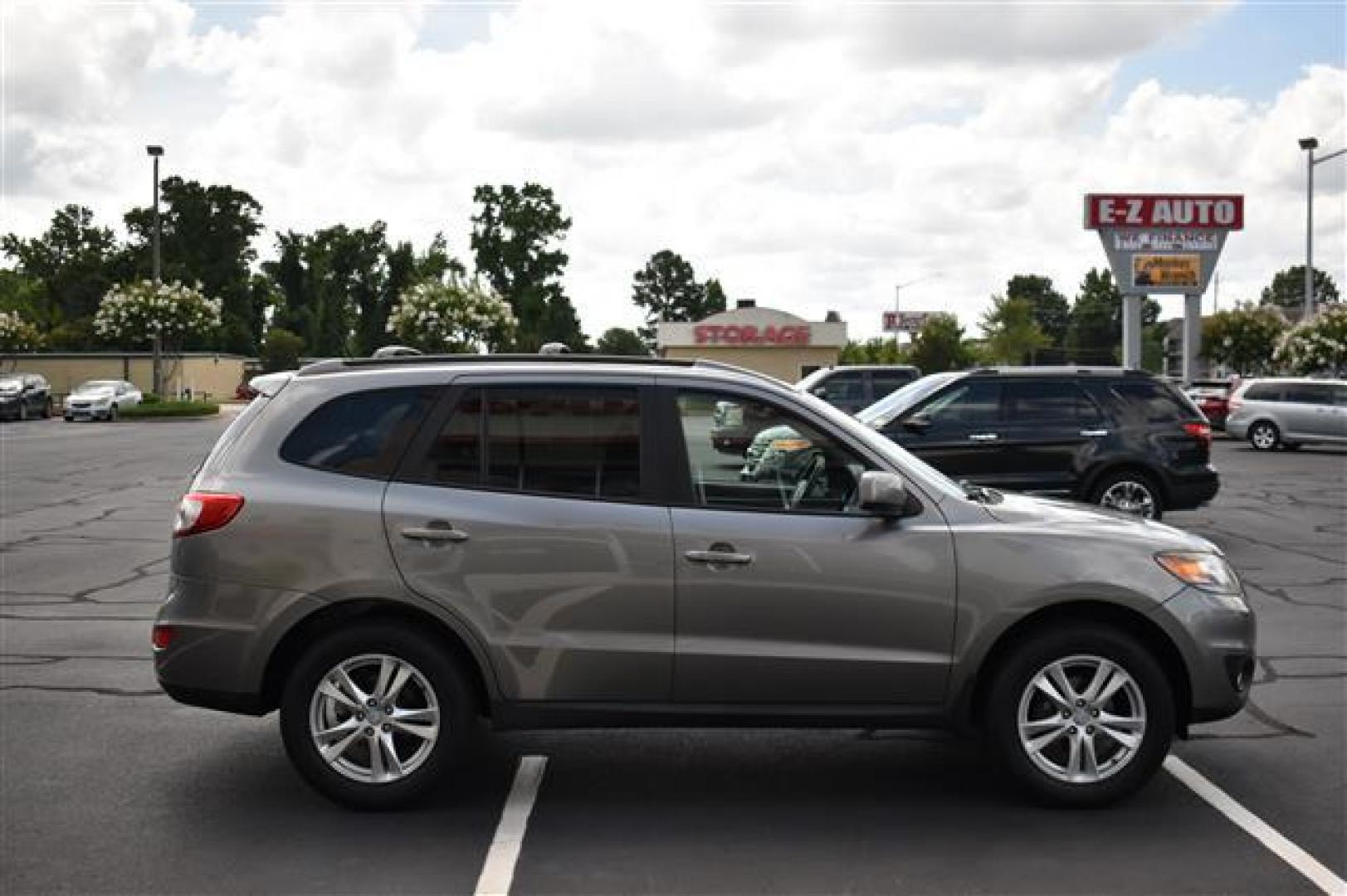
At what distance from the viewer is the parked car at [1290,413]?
30.0 m

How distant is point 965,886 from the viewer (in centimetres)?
456

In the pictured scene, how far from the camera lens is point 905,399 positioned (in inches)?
534

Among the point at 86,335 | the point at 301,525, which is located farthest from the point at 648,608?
the point at 86,335

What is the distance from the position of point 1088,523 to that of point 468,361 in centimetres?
261

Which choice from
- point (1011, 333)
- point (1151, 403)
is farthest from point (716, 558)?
point (1011, 333)

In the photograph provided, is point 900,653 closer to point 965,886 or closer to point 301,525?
point 965,886

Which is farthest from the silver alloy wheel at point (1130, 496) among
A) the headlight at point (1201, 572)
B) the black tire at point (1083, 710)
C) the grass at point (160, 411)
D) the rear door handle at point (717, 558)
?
the grass at point (160, 411)

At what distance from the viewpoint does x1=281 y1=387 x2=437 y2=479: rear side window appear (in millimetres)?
5430

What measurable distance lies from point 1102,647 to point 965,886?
124 centimetres

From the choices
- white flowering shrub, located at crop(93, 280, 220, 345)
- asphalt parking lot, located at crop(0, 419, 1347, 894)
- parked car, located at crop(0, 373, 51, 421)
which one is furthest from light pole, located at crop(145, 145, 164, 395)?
asphalt parking lot, located at crop(0, 419, 1347, 894)

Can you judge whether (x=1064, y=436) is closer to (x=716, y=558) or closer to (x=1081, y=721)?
(x=1081, y=721)

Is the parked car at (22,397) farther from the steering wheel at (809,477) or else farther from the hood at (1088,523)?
the hood at (1088,523)

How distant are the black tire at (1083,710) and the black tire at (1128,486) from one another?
808 centimetres

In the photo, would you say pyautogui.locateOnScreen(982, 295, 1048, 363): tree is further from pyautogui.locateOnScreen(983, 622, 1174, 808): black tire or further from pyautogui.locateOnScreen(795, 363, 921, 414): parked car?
pyautogui.locateOnScreen(983, 622, 1174, 808): black tire
